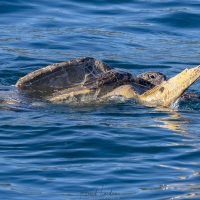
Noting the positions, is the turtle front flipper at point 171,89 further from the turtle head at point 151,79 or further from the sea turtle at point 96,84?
the turtle head at point 151,79

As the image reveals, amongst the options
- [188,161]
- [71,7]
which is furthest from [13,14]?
[188,161]

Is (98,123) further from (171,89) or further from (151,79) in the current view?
(151,79)

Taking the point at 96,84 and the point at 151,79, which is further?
the point at 151,79

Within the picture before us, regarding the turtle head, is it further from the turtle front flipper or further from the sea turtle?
the turtle front flipper

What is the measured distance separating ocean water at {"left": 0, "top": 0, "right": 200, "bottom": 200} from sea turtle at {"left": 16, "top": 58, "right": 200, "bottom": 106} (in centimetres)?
19

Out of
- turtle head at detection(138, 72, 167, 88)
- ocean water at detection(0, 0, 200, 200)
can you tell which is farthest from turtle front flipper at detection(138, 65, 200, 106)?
turtle head at detection(138, 72, 167, 88)

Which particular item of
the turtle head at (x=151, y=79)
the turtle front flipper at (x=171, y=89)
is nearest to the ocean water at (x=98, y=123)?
the turtle front flipper at (x=171, y=89)

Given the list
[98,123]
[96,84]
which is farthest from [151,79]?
[98,123]

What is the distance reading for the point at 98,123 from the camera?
866 cm

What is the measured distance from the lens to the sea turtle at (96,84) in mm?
9398

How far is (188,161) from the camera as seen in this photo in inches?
289

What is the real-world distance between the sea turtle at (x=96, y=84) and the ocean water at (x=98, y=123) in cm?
19

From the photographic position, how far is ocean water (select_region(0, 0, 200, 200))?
21.9 feet

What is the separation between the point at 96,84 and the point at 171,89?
3.42ft
